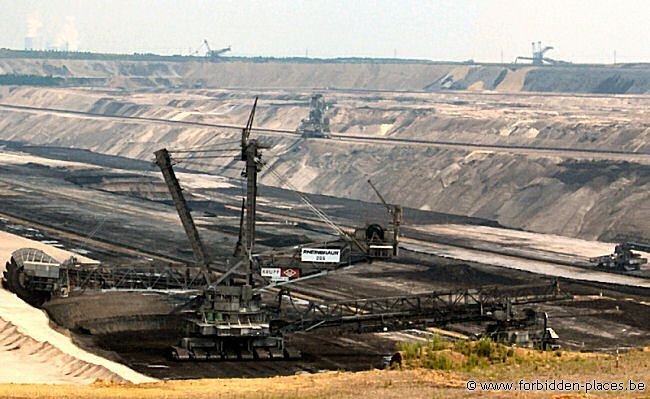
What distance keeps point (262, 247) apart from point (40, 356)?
145 ft

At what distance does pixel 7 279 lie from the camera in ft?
234

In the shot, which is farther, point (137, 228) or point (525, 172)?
point (525, 172)

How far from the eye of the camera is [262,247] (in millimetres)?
99812

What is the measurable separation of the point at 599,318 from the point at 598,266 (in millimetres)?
25377

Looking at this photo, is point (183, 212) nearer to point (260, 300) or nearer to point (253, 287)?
point (253, 287)

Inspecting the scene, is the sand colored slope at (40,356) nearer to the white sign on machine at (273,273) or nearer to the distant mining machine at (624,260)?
the white sign on machine at (273,273)

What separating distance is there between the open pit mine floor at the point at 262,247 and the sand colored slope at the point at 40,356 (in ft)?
3.74

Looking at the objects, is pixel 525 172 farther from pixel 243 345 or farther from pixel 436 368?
pixel 436 368

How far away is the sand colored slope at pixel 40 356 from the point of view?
170 feet

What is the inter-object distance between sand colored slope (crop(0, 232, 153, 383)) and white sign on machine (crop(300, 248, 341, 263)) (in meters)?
9.97

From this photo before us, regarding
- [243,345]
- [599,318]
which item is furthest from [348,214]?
[243,345]

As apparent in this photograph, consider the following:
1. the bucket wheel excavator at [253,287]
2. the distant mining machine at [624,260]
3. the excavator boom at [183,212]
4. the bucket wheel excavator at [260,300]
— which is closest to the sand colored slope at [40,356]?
the bucket wheel excavator at [253,287]

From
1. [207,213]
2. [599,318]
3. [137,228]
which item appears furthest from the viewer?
[207,213]

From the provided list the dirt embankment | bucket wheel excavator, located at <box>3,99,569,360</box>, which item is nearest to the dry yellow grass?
bucket wheel excavator, located at <box>3,99,569,360</box>
